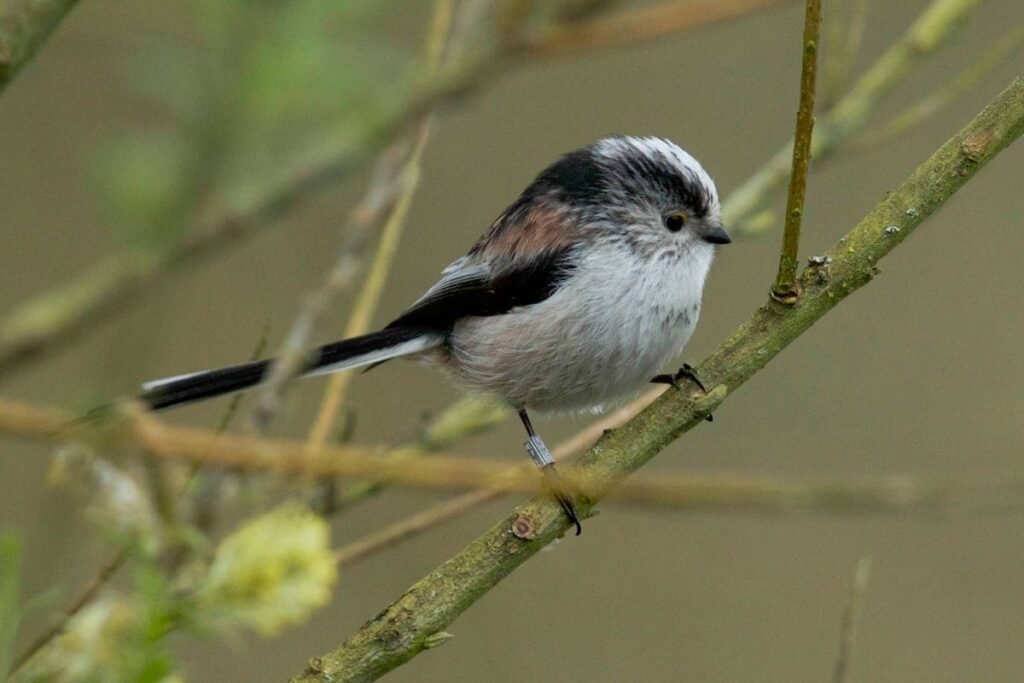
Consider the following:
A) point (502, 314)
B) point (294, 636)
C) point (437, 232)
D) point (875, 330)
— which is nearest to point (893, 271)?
point (875, 330)

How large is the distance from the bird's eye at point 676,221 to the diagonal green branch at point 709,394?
102 cm

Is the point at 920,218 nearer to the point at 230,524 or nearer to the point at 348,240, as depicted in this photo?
the point at 348,240

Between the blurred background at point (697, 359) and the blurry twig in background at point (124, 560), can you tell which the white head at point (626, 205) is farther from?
the blurry twig in background at point (124, 560)

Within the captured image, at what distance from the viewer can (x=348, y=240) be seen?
2.09 metres

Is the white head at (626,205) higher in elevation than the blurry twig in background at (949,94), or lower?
higher

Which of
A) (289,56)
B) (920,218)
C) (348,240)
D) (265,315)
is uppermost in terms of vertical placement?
(265,315)

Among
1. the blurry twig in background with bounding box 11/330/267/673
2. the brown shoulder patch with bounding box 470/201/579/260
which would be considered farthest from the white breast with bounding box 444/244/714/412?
the blurry twig in background with bounding box 11/330/267/673

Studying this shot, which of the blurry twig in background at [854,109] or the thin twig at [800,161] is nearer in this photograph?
the thin twig at [800,161]

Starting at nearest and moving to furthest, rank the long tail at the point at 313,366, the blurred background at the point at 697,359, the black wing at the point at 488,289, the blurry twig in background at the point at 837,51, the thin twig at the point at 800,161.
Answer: the thin twig at the point at 800,161
the long tail at the point at 313,366
the blurry twig in background at the point at 837,51
the black wing at the point at 488,289
the blurred background at the point at 697,359

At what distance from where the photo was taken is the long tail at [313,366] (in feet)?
7.20

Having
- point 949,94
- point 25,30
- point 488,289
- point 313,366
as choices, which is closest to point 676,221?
point 488,289

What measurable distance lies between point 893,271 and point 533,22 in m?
3.97

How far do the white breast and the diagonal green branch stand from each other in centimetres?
80

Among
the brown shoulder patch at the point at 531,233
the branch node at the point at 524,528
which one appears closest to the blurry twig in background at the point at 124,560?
the branch node at the point at 524,528
